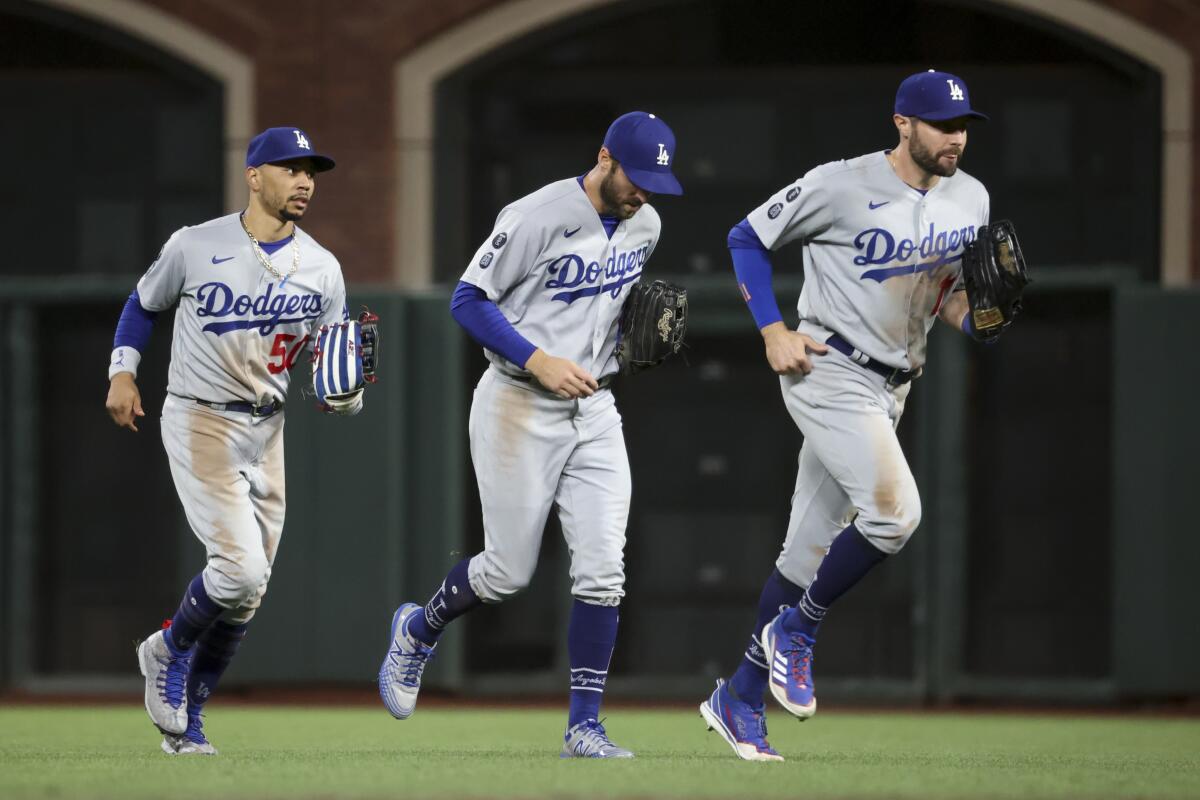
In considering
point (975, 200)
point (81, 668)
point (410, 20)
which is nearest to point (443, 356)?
point (410, 20)

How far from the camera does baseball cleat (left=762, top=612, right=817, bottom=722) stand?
5977 millimetres

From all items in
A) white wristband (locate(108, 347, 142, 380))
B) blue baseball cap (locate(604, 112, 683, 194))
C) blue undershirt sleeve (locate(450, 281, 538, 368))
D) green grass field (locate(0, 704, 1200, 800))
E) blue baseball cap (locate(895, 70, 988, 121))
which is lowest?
green grass field (locate(0, 704, 1200, 800))

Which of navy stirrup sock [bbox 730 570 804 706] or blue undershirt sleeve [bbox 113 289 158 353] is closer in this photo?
navy stirrup sock [bbox 730 570 804 706]

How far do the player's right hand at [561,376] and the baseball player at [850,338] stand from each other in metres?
0.64

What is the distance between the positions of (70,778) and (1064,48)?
7417 millimetres

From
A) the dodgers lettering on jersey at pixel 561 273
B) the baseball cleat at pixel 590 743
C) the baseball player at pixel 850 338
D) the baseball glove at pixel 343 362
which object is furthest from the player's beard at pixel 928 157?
the baseball cleat at pixel 590 743

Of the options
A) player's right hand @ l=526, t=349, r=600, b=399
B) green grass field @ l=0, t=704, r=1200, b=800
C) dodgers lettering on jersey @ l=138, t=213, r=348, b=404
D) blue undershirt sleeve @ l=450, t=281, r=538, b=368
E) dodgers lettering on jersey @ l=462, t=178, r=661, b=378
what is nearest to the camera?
green grass field @ l=0, t=704, r=1200, b=800

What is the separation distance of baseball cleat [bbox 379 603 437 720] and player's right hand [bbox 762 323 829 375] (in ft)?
5.08

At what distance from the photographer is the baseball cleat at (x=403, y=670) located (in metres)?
6.57

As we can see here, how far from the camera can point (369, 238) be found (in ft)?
36.1

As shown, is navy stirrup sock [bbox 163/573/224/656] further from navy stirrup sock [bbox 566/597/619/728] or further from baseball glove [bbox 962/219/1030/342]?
baseball glove [bbox 962/219/1030/342]

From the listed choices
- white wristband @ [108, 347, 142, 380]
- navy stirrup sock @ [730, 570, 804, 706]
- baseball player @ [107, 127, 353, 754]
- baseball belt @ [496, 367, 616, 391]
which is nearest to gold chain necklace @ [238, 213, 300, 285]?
baseball player @ [107, 127, 353, 754]

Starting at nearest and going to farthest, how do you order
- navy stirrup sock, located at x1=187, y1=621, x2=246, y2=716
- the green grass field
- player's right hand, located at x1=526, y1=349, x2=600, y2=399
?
the green grass field, player's right hand, located at x1=526, y1=349, x2=600, y2=399, navy stirrup sock, located at x1=187, y1=621, x2=246, y2=716

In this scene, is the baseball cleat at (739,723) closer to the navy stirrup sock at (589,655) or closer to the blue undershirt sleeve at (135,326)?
the navy stirrup sock at (589,655)
